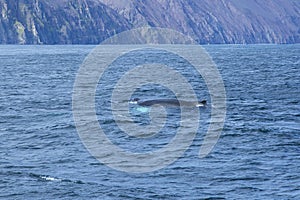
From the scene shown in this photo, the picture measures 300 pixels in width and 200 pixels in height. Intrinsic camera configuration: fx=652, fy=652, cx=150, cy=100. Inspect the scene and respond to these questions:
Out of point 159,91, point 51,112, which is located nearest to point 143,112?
point 51,112

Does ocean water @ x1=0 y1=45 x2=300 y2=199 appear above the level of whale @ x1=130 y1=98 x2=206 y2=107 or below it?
above

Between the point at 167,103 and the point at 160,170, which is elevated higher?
the point at 160,170

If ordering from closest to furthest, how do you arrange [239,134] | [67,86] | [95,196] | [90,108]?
[95,196] < [239,134] < [90,108] < [67,86]

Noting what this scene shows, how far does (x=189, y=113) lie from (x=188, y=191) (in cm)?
2169

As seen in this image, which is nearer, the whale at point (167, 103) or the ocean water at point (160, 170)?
the ocean water at point (160, 170)

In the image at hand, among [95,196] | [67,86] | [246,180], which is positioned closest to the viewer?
[95,196]

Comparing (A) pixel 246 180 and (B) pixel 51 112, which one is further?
(B) pixel 51 112

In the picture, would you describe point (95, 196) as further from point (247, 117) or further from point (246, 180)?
point (247, 117)

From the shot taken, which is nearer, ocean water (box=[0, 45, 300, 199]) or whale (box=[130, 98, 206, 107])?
ocean water (box=[0, 45, 300, 199])

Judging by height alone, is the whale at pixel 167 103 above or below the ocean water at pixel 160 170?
below

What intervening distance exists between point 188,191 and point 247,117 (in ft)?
65.4

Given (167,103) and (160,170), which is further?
(167,103)

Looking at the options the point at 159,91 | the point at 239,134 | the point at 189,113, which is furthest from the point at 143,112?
the point at 159,91

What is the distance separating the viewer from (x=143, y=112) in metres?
48.6
